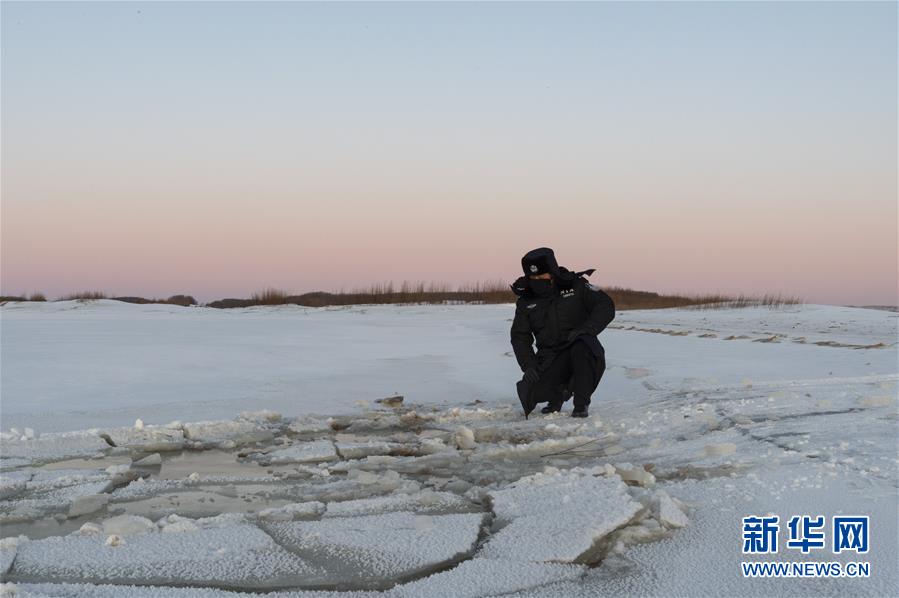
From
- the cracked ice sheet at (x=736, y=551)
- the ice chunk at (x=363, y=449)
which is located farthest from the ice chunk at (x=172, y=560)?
the ice chunk at (x=363, y=449)

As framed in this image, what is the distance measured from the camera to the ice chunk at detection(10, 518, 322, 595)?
8.15 feet

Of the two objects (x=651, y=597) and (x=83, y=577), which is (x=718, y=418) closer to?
(x=651, y=597)

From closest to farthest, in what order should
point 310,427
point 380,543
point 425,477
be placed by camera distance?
1. point 380,543
2. point 425,477
3. point 310,427

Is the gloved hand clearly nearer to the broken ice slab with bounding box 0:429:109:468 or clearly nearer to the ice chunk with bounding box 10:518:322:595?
the broken ice slab with bounding box 0:429:109:468

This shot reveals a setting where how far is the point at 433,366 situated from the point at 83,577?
6723 millimetres

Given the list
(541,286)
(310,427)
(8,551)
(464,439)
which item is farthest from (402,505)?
(541,286)

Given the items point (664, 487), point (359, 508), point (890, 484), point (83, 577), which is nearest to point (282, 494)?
point (359, 508)

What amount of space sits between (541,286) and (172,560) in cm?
352

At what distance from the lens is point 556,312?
5.66m

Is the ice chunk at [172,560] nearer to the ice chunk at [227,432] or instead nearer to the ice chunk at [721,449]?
the ice chunk at [227,432]

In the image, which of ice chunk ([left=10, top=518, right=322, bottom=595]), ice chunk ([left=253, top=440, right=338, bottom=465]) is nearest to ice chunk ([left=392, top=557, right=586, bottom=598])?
ice chunk ([left=10, top=518, right=322, bottom=595])

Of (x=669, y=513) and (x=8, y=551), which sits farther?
(x=669, y=513)

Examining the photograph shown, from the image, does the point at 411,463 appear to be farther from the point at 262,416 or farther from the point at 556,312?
the point at 556,312

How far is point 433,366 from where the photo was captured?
9.14 meters
